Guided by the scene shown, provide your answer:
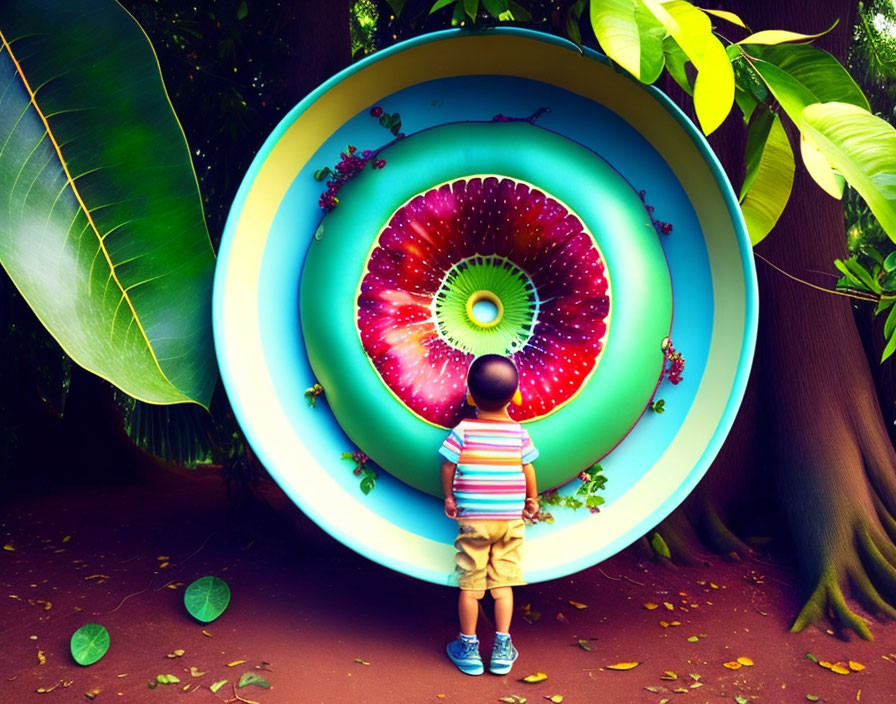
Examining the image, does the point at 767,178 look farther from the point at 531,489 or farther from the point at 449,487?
the point at 449,487

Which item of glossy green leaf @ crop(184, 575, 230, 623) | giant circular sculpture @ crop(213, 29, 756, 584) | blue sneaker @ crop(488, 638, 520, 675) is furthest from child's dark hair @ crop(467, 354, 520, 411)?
glossy green leaf @ crop(184, 575, 230, 623)

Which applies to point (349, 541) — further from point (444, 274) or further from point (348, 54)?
point (348, 54)

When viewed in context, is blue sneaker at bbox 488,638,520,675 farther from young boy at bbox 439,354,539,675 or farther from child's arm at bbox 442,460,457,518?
child's arm at bbox 442,460,457,518

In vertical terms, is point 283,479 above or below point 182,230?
below

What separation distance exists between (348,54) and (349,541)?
6.36 ft

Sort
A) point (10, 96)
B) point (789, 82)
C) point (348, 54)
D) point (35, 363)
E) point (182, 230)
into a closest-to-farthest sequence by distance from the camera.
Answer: point (789, 82) → point (10, 96) → point (182, 230) → point (348, 54) → point (35, 363)

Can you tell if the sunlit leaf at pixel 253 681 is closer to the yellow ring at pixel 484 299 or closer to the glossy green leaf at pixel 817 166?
the yellow ring at pixel 484 299

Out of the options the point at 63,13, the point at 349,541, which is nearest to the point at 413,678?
the point at 349,541

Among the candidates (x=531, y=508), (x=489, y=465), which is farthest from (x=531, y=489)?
(x=489, y=465)

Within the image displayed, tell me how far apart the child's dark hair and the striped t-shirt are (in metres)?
0.09

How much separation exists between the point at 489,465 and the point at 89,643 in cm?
129

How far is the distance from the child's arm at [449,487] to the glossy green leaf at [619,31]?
1.27 m

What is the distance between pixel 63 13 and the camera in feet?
6.46

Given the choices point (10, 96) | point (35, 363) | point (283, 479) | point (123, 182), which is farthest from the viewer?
point (35, 363)
